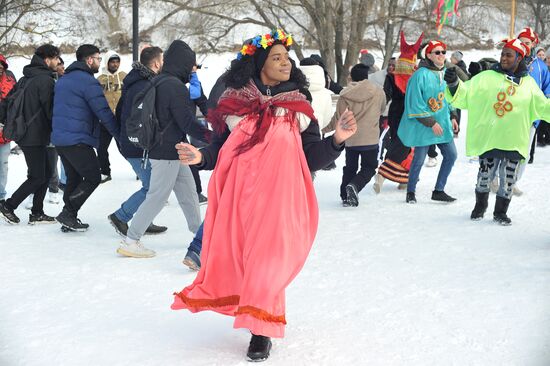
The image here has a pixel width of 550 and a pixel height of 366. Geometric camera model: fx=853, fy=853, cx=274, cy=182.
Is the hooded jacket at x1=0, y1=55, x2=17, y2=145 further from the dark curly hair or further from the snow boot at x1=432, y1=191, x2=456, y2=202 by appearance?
the dark curly hair

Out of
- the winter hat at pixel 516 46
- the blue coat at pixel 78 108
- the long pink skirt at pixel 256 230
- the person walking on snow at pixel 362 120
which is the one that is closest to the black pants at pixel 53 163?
the blue coat at pixel 78 108

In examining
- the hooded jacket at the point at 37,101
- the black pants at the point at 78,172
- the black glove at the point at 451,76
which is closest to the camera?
the black glove at the point at 451,76

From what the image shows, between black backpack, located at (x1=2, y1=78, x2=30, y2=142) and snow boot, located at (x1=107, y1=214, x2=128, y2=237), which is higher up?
black backpack, located at (x1=2, y1=78, x2=30, y2=142)

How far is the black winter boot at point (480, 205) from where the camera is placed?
797cm

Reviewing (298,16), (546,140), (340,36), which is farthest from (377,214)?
(298,16)

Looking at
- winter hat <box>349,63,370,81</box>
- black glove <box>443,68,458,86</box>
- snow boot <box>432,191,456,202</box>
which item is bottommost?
snow boot <box>432,191,456,202</box>

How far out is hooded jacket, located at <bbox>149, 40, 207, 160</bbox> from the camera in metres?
6.47

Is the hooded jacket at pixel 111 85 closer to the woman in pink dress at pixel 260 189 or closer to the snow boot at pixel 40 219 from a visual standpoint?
the snow boot at pixel 40 219

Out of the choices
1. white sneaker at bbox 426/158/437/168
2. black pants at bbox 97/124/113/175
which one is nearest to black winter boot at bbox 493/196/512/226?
white sneaker at bbox 426/158/437/168

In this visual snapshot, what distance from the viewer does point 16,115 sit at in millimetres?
7977

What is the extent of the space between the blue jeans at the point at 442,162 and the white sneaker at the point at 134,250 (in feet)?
11.1

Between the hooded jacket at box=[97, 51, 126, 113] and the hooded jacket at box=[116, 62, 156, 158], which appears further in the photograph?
the hooded jacket at box=[97, 51, 126, 113]

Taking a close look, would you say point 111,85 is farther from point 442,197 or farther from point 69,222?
point 442,197

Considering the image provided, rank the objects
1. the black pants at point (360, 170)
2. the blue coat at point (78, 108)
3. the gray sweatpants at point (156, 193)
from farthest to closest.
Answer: the black pants at point (360, 170) < the blue coat at point (78, 108) < the gray sweatpants at point (156, 193)
